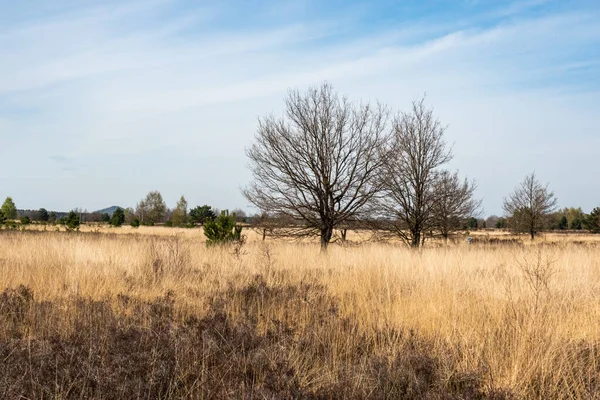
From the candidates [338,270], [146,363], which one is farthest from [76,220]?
[146,363]

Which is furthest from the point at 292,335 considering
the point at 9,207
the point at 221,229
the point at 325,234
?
the point at 9,207

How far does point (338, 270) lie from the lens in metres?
9.78

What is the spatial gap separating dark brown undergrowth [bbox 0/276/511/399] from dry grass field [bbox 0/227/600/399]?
18mm

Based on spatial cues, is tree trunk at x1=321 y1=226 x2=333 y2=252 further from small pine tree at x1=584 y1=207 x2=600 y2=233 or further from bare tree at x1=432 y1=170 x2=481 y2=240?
small pine tree at x1=584 y1=207 x2=600 y2=233

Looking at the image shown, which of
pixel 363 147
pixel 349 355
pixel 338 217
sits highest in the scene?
pixel 363 147

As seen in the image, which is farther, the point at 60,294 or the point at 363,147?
the point at 363,147

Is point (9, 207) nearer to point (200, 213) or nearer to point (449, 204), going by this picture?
point (200, 213)

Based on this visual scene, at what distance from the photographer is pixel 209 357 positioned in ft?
13.5

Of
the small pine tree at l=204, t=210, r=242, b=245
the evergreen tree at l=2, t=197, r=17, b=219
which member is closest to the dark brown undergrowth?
the small pine tree at l=204, t=210, r=242, b=245

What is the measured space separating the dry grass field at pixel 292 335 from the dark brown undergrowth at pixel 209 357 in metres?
0.02

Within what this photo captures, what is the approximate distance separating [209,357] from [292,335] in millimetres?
1034

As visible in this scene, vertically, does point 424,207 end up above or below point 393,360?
above

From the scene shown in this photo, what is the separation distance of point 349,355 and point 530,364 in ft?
5.32

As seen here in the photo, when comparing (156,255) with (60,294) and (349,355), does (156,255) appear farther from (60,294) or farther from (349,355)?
(349,355)
